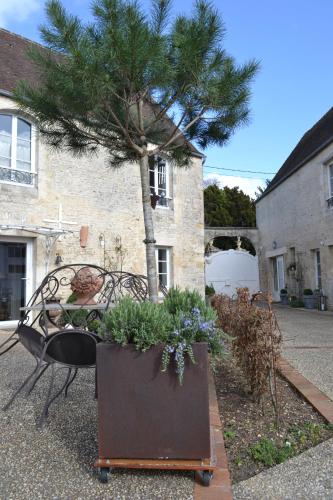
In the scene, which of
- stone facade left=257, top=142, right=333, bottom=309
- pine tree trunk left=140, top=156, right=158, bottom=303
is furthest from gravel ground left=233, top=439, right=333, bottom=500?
stone facade left=257, top=142, right=333, bottom=309

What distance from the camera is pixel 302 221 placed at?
Answer: 14961 mm

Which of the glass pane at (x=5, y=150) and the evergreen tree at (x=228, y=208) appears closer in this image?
the glass pane at (x=5, y=150)

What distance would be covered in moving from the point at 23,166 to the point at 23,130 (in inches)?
31.7

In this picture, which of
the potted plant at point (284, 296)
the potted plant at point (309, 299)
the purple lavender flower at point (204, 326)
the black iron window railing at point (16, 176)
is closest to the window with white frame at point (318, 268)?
the potted plant at point (309, 299)

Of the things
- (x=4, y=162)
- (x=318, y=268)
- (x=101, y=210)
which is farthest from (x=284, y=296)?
(x=4, y=162)

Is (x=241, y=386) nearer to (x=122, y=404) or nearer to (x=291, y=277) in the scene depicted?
(x=122, y=404)

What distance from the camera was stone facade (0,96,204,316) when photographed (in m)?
8.62

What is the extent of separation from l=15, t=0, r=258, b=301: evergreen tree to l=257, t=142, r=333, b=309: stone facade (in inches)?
390

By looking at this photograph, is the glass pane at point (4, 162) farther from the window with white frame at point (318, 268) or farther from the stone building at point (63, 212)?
the window with white frame at point (318, 268)

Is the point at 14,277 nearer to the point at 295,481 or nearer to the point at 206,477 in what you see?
the point at 206,477

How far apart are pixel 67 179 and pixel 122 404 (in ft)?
25.7

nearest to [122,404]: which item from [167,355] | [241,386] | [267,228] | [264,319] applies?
[167,355]

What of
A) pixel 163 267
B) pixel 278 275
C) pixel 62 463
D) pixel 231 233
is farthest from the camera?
pixel 231 233

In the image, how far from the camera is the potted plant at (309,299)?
539 inches
